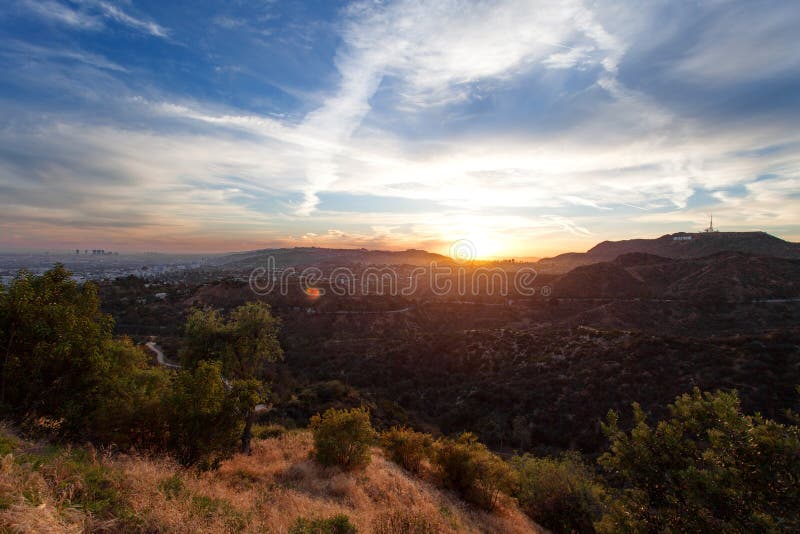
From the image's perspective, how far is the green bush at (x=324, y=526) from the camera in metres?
6.18

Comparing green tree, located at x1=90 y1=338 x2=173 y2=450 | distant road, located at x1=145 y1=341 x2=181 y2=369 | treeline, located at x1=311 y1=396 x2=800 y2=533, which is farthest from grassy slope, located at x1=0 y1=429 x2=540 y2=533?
distant road, located at x1=145 y1=341 x2=181 y2=369

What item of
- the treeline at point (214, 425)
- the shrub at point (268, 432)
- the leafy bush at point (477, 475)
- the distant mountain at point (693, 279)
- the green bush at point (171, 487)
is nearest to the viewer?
the green bush at point (171, 487)

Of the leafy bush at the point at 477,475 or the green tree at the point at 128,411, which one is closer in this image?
the green tree at the point at 128,411

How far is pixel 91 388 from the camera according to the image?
29.0 ft

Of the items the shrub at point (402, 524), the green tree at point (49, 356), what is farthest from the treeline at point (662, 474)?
the green tree at point (49, 356)

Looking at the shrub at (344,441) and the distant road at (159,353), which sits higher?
the shrub at (344,441)

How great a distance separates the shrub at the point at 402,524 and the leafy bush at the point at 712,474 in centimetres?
457

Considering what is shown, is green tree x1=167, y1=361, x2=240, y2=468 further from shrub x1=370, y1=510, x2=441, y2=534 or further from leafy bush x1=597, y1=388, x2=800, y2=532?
leafy bush x1=597, y1=388, x2=800, y2=532

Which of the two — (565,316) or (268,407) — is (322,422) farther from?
(565,316)

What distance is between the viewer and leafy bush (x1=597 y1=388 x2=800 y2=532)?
20.5ft

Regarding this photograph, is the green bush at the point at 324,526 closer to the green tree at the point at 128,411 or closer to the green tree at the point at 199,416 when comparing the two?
the green tree at the point at 199,416

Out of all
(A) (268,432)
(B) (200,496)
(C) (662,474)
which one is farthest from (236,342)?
(C) (662,474)

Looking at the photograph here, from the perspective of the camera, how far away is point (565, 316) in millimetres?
55844

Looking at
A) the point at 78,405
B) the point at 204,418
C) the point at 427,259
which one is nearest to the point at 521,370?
the point at 204,418
